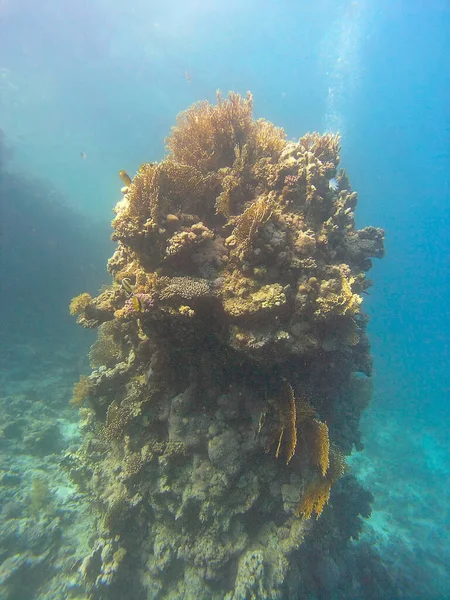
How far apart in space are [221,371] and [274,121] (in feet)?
167

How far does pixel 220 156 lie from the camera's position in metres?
6.70

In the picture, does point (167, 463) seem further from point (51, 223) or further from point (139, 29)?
point (139, 29)

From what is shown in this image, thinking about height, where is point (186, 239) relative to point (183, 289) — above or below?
above

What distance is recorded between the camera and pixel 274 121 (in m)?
45.6

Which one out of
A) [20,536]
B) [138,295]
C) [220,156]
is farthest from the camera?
[20,536]

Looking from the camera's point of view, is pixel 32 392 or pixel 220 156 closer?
pixel 220 156

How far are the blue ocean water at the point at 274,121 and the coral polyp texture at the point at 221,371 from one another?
5363 mm

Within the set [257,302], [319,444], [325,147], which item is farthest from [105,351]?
[325,147]

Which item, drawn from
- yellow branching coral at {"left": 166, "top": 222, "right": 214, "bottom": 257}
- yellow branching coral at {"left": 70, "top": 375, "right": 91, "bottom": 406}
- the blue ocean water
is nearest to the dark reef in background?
the blue ocean water

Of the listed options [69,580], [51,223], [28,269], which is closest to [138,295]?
[69,580]

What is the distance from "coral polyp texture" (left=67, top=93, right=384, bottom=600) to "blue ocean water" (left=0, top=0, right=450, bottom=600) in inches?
211

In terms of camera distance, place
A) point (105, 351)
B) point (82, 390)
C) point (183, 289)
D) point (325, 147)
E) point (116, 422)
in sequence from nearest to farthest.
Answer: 1. point (183, 289)
2. point (116, 422)
3. point (82, 390)
4. point (105, 351)
5. point (325, 147)

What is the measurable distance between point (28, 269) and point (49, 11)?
110 feet

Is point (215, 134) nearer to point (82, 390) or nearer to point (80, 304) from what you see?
point (80, 304)
